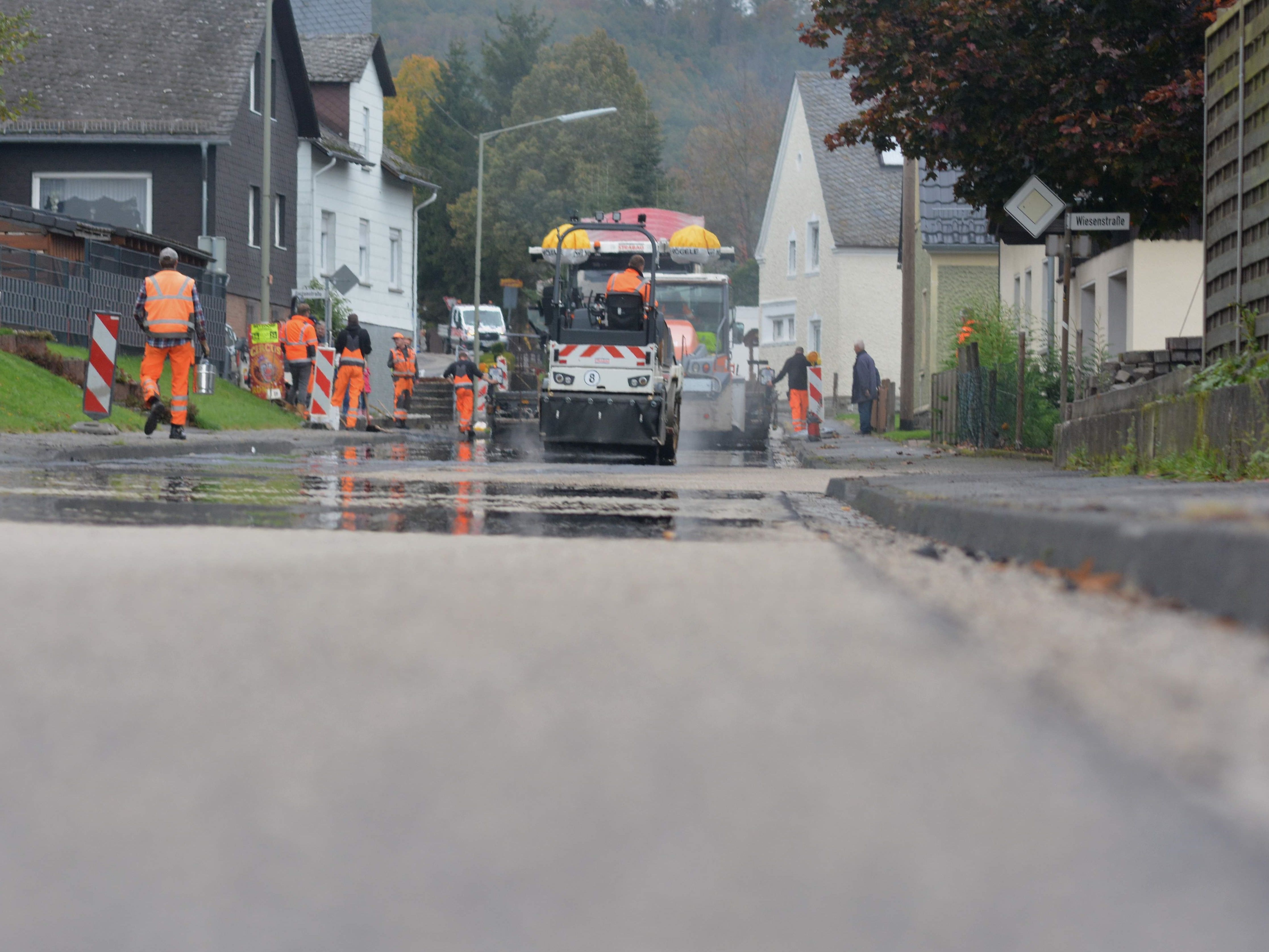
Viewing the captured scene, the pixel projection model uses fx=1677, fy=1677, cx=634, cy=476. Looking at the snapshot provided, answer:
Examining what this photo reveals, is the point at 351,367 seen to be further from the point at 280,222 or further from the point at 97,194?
the point at 280,222

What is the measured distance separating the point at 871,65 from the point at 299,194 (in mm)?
26178

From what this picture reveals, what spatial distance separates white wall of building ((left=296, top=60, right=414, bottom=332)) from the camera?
132 feet

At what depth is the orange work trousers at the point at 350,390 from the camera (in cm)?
2588

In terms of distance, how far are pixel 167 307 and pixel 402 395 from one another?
13326 mm

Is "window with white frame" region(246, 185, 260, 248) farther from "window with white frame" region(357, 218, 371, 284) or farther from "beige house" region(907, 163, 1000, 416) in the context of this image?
"beige house" region(907, 163, 1000, 416)

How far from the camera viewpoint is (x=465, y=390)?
29.1 m

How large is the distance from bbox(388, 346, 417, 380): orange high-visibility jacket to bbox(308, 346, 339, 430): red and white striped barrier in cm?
374

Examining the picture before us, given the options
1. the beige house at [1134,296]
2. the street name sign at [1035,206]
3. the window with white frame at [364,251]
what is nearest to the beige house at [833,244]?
the window with white frame at [364,251]

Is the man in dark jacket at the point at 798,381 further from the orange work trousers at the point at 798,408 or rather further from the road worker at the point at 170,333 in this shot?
the road worker at the point at 170,333

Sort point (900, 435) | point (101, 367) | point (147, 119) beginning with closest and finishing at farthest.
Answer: point (101, 367)
point (900, 435)
point (147, 119)

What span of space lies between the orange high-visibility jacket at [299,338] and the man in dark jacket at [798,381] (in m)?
7.89

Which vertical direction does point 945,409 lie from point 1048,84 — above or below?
below

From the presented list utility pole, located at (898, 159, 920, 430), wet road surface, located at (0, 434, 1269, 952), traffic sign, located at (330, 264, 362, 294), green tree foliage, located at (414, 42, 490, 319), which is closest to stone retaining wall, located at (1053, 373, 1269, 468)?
wet road surface, located at (0, 434, 1269, 952)

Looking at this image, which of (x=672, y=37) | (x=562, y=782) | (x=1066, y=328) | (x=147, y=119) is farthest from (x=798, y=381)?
(x=672, y=37)
